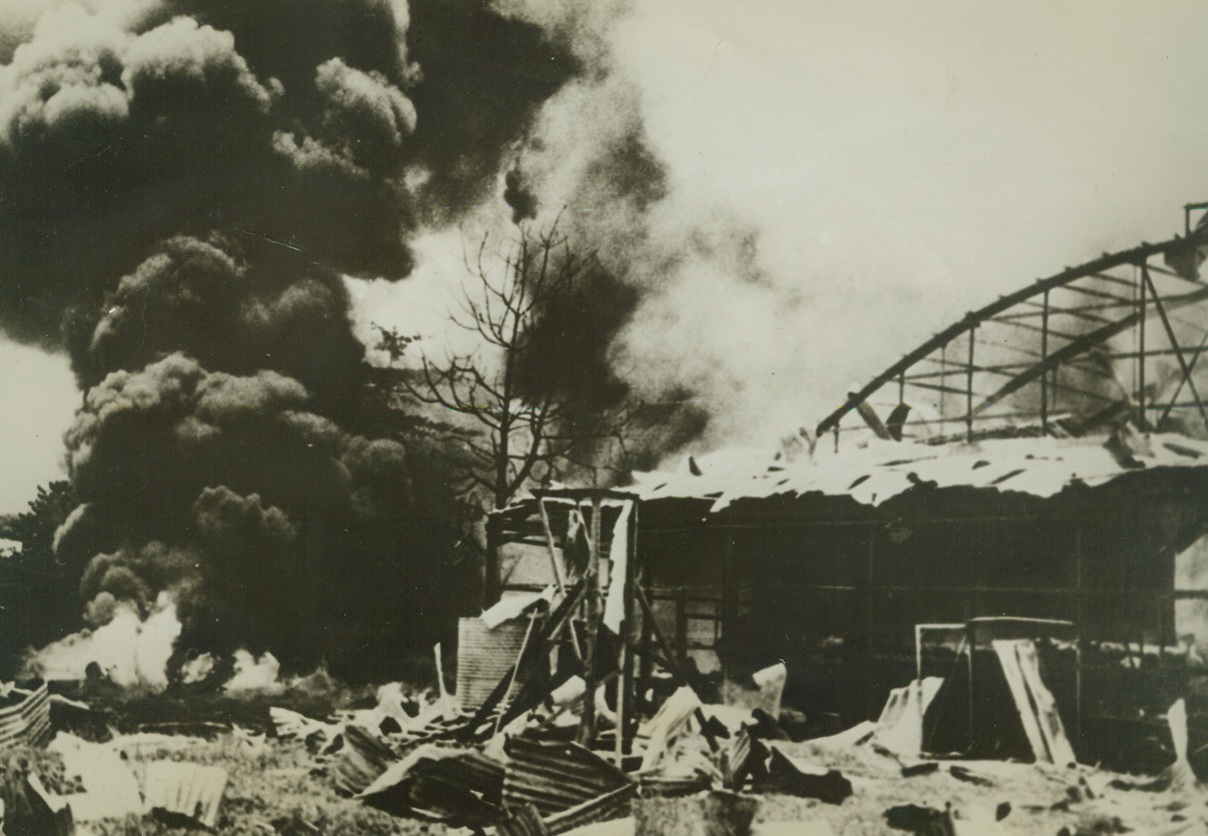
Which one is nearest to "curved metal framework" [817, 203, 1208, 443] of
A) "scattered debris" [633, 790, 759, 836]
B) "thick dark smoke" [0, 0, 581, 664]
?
"scattered debris" [633, 790, 759, 836]

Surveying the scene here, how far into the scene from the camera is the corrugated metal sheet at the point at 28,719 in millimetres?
6059

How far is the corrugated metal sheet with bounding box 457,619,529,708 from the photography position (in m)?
5.87

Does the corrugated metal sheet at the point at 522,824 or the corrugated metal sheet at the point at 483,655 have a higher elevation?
the corrugated metal sheet at the point at 483,655

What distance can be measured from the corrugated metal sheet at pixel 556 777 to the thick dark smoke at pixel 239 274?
1.14 meters

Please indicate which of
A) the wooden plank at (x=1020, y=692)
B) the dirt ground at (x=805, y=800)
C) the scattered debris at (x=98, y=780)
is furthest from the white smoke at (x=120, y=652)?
the wooden plank at (x=1020, y=692)

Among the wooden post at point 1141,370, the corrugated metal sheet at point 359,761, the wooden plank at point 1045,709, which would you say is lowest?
the corrugated metal sheet at point 359,761

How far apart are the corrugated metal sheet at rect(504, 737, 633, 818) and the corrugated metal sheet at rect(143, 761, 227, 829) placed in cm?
171

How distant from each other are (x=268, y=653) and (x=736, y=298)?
11.3 ft

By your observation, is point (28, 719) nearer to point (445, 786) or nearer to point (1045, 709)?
point (445, 786)

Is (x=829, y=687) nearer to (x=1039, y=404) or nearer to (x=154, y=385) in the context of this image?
(x=1039, y=404)

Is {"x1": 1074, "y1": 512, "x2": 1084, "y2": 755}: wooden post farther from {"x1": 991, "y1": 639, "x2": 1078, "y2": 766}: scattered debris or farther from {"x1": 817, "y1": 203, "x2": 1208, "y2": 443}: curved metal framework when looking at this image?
{"x1": 817, "y1": 203, "x2": 1208, "y2": 443}: curved metal framework

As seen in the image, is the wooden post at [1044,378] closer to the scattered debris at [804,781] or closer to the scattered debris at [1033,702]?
the scattered debris at [1033,702]

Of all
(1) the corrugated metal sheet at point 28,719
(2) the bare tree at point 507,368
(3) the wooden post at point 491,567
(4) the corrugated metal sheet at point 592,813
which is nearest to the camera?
(4) the corrugated metal sheet at point 592,813

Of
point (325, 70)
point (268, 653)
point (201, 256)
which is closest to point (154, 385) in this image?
point (201, 256)
